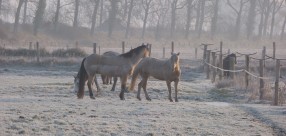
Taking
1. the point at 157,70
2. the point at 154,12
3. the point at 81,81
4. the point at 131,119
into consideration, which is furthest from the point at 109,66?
the point at 154,12

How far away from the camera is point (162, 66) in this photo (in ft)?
54.3

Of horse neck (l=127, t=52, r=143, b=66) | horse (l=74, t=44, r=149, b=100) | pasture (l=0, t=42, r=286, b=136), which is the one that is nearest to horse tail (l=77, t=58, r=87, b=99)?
horse (l=74, t=44, r=149, b=100)

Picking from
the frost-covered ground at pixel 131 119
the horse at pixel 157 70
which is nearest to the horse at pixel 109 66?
the horse at pixel 157 70

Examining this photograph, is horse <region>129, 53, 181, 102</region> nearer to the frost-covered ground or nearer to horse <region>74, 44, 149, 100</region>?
horse <region>74, 44, 149, 100</region>

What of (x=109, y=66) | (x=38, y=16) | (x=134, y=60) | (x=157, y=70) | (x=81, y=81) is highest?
(x=38, y=16)

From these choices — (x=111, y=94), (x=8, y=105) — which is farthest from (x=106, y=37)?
(x=8, y=105)

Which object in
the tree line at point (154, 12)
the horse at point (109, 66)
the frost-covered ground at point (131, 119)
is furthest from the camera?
the tree line at point (154, 12)

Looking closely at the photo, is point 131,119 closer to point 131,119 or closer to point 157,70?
point 131,119

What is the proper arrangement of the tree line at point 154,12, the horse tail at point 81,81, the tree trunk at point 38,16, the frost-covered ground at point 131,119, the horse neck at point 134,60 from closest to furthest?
1. the frost-covered ground at point 131,119
2. the horse tail at point 81,81
3. the horse neck at point 134,60
4. the tree trunk at point 38,16
5. the tree line at point 154,12

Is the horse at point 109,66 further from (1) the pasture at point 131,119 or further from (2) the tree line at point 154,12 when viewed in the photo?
(2) the tree line at point 154,12

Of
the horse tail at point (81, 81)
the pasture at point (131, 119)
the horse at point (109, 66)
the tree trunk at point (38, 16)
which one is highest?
the tree trunk at point (38, 16)

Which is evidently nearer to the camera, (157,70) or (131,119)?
(131,119)

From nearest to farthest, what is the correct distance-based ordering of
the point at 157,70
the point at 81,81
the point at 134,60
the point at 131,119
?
the point at 131,119
the point at 81,81
the point at 134,60
the point at 157,70

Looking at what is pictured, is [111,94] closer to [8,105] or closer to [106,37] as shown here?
[8,105]
